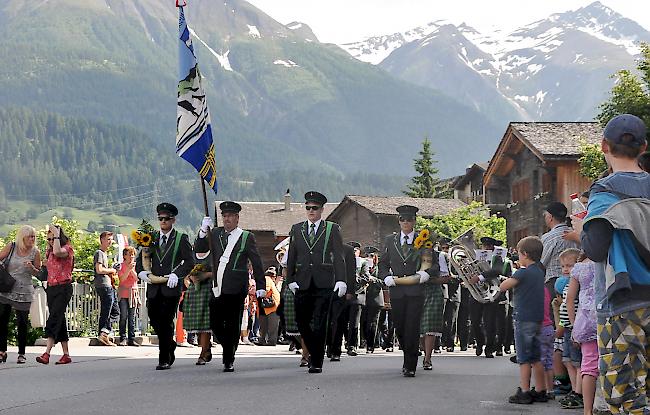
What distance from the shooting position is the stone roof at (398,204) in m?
94.4

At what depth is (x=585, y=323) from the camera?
8.70m

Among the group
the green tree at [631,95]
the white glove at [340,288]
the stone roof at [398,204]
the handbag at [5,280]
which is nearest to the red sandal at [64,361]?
the handbag at [5,280]

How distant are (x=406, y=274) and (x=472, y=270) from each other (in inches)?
142

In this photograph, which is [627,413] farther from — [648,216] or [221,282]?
[221,282]

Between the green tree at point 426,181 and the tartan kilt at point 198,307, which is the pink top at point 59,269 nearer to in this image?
the tartan kilt at point 198,307

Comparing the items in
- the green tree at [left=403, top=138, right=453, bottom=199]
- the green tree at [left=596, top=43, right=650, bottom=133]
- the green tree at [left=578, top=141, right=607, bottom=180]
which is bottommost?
the green tree at [left=578, top=141, right=607, bottom=180]

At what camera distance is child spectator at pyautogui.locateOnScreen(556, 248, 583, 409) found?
1017 centimetres

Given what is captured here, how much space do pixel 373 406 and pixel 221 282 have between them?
4.45 m

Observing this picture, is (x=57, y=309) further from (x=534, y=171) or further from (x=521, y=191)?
(x=521, y=191)

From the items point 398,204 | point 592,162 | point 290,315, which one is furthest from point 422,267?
point 398,204

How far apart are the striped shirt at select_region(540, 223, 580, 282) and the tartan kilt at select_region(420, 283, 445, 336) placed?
2793 millimetres

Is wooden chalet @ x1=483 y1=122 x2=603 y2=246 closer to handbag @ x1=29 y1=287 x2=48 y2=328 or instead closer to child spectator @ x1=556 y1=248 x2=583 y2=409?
handbag @ x1=29 y1=287 x2=48 y2=328

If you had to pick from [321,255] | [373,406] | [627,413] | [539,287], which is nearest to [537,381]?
[539,287]

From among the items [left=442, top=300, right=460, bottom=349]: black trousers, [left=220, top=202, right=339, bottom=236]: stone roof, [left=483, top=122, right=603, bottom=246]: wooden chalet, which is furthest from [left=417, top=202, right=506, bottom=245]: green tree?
[left=442, top=300, right=460, bottom=349]: black trousers
